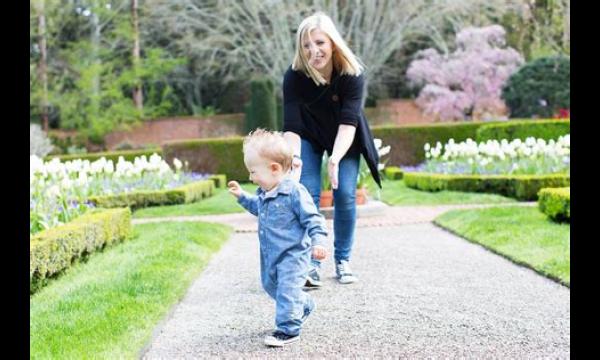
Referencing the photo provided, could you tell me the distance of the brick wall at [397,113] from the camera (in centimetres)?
2767

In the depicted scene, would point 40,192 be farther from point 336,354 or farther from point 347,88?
point 336,354

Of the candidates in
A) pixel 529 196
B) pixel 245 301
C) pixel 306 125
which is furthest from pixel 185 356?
pixel 529 196

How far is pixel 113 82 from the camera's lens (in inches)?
1040

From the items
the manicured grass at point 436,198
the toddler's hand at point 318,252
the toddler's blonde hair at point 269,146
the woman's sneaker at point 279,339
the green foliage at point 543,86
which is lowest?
the manicured grass at point 436,198

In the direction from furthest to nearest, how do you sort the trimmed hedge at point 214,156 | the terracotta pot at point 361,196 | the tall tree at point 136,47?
the tall tree at point 136,47, the trimmed hedge at point 214,156, the terracotta pot at point 361,196

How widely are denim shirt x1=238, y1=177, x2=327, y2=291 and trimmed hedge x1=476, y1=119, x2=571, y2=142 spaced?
1364cm

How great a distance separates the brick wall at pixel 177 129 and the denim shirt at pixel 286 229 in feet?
78.2

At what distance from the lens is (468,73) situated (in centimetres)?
2533

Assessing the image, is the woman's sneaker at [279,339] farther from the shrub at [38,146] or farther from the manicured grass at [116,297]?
the shrub at [38,146]

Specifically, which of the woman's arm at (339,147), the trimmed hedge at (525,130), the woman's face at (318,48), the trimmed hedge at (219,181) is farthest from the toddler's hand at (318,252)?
the trimmed hedge at (525,130)

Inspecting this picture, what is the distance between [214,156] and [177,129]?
9.85m

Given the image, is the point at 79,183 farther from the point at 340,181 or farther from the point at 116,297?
the point at 340,181
